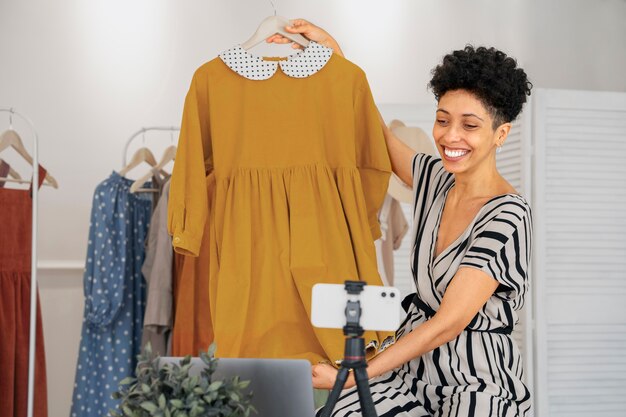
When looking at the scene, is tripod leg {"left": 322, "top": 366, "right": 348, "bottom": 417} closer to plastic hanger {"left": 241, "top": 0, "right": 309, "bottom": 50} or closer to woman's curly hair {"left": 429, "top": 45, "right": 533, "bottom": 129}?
woman's curly hair {"left": 429, "top": 45, "right": 533, "bottom": 129}

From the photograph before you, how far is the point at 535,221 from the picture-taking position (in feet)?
13.4

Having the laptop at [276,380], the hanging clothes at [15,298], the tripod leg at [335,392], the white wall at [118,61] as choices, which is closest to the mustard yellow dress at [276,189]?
the laptop at [276,380]

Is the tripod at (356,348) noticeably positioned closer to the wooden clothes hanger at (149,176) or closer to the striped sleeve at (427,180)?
the striped sleeve at (427,180)

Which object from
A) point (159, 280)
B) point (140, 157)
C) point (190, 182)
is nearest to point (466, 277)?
point (190, 182)

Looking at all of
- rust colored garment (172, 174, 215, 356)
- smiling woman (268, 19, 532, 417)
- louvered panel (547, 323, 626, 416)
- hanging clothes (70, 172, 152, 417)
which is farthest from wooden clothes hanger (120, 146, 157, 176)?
louvered panel (547, 323, 626, 416)

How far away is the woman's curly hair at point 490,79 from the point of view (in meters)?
2.02

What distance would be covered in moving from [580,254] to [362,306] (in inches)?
122

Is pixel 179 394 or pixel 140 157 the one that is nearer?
pixel 179 394

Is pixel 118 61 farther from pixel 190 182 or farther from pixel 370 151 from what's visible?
pixel 370 151

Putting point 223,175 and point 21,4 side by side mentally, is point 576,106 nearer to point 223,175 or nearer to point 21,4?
point 223,175

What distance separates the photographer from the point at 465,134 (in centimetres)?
203

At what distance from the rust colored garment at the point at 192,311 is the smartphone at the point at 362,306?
1.99 m

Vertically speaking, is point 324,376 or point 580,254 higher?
point 580,254

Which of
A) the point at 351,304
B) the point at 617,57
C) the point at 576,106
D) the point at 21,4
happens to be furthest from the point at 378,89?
the point at 351,304
